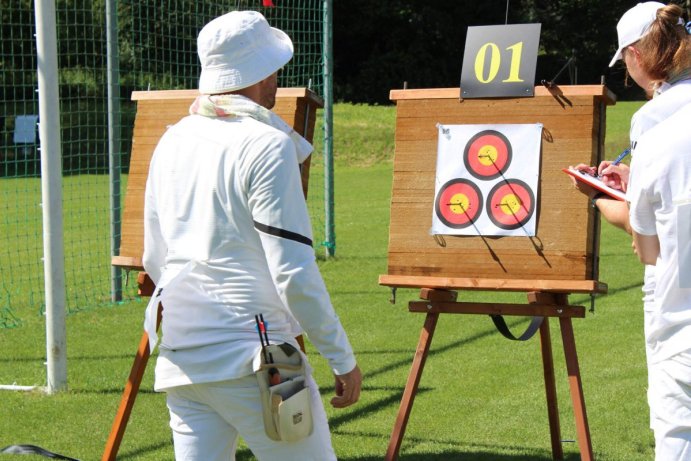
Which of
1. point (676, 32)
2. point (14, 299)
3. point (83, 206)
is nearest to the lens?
point (676, 32)

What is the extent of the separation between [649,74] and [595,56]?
40.1 meters

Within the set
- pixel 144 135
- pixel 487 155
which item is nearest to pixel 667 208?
pixel 487 155

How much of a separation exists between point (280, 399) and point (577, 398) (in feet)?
6.52

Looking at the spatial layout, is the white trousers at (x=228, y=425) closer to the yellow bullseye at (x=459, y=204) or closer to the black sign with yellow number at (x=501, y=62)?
the yellow bullseye at (x=459, y=204)

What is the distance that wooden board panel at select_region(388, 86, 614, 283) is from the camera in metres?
4.56

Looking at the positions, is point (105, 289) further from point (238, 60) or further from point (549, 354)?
point (238, 60)

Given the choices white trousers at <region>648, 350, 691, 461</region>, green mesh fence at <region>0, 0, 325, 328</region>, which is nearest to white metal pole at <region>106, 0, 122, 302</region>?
green mesh fence at <region>0, 0, 325, 328</region>

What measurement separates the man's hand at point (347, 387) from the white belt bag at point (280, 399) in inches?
4.2

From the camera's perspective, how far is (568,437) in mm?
5477

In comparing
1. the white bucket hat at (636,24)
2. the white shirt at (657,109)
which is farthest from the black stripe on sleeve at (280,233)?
the white bucket hat at (636,24)

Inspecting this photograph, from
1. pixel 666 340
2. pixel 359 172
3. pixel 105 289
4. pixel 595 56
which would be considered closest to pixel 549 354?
pixel 666 340

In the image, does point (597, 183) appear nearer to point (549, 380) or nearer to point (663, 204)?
point (663, 204)

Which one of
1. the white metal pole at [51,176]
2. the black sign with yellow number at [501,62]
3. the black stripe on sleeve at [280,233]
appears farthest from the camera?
the white metal pole at [51,176]

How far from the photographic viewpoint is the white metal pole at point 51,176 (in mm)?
Result: 6055
